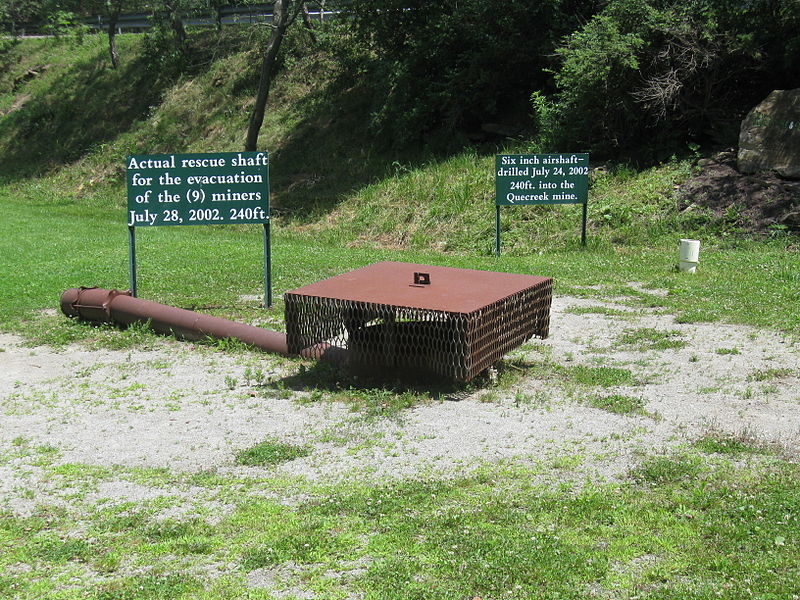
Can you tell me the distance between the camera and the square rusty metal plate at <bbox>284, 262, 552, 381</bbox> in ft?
22.9

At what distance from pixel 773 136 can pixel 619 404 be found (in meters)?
10.3

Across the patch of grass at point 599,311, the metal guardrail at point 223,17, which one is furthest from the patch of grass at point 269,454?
the metal guardrail at point 223,17

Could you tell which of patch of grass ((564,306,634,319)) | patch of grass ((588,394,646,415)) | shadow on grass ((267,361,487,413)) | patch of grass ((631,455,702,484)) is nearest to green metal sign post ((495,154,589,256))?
patch of grass ((564,306,634,319))

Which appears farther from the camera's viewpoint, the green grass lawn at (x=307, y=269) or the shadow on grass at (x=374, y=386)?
the green grass lawn at (x=307, y=269)

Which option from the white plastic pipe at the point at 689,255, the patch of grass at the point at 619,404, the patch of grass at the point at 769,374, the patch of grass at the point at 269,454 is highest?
the white plastic pipe at the point at 689,255

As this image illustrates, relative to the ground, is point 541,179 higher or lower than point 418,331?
higher

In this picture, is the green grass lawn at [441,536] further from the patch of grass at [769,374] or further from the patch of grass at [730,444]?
the patch of grass at [769,374]

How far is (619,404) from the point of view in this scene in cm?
680

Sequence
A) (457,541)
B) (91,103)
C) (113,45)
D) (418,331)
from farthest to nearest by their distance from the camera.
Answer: (113,45), (91,103), (418,331), (457,541)

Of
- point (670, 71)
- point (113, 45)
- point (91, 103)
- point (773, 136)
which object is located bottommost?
point (773, 136)

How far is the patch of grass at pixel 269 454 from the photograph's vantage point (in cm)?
585

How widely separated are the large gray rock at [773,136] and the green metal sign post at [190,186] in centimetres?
899

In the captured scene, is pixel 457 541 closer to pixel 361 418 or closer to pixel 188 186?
pixel 361 418

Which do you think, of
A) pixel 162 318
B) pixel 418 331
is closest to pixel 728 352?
pixel 418 331
